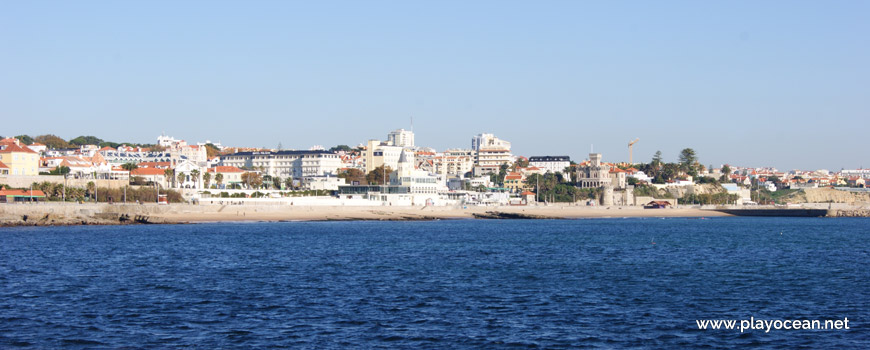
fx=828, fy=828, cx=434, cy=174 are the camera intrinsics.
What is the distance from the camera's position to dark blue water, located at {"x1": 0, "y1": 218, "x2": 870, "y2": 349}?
18891 millimetres

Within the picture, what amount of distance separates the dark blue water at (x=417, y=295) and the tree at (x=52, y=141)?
12595cm

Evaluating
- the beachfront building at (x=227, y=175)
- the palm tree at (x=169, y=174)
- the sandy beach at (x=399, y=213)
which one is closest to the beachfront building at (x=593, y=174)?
the sandy beach at (x=399, y=213)

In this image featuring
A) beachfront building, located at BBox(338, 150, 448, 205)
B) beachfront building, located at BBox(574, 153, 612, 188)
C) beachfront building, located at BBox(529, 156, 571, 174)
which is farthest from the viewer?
beachfront building, located at BBox(529, 156, 571, 174)

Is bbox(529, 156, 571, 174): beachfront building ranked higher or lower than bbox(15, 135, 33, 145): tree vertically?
lower

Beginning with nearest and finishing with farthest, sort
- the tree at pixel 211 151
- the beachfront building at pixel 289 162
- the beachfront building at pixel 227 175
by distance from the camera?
the beachfront building at pixel 227 175
the beachfront building at pixel 289 162
the tree at pixel 211 151

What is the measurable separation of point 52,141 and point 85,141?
17.7 meters

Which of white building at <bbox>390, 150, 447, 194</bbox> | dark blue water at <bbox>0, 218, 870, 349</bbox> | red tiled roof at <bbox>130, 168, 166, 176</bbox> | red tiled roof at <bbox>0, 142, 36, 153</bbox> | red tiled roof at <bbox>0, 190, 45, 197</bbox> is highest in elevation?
red tiled roof at <bbox>0, 142, 36, 153</bbox>

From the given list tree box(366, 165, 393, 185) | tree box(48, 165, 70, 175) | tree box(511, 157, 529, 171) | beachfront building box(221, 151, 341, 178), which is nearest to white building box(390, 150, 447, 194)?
tree box(366, 165, 393, 185)

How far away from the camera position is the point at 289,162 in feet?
531

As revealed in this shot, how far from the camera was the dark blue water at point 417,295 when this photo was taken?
18.9m

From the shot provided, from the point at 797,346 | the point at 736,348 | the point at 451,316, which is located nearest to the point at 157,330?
the point at 451,316

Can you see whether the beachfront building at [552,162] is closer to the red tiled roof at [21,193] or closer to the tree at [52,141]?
the tree at [52,141]

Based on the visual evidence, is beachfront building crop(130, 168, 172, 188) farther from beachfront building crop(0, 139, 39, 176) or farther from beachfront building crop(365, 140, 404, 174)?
beachfront building crop(365, 140, 404, 174)

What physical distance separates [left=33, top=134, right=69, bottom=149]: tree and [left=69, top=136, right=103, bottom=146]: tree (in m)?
7.18
